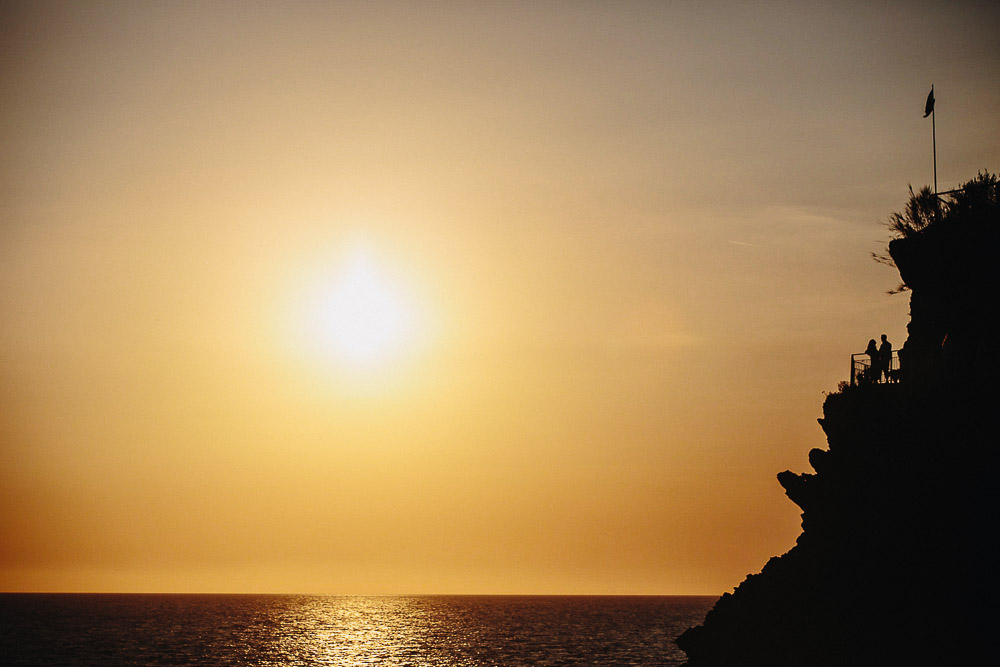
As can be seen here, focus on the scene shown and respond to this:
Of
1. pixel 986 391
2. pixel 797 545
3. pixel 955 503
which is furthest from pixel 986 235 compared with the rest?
pixel 797 545

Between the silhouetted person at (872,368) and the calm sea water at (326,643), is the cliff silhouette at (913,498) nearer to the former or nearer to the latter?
the silhouetted person at (872,368)

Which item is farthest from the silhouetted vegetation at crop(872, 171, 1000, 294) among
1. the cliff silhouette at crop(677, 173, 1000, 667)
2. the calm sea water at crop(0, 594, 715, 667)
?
the calm sea water at crop(0, 594, 715, 667)

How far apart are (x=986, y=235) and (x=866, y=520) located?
1088cm

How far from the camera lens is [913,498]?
31.6 m

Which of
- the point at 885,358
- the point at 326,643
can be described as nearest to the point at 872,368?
the point at 885,358

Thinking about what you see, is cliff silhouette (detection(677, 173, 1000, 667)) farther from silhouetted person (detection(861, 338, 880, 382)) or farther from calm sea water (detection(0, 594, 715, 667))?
calm sea water (detection(0, 594, 715, 667))

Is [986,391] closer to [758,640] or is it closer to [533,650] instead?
[758,640]

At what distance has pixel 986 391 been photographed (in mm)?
31469

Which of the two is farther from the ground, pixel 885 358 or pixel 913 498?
pixel 885 358

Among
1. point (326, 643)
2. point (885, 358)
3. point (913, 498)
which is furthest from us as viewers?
point (326, 643)

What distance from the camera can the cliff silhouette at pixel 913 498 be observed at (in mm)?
29609

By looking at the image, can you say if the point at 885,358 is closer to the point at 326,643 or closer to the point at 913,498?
the point at 913,498

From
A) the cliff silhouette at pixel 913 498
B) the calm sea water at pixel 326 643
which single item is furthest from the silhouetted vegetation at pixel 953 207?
the calm sea water at pixel 326 643

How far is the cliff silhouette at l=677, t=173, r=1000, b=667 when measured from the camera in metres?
29.6
